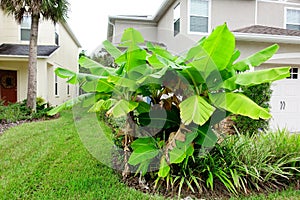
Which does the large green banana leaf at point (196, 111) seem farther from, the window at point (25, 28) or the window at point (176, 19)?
the window at point (25, 28)

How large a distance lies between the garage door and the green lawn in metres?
6.26

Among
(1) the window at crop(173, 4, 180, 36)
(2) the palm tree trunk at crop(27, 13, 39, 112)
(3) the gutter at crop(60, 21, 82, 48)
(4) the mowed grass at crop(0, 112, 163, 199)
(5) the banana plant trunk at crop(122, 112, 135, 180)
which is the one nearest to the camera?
(4) the mowed grass at crop(0, 112, 163, 199)

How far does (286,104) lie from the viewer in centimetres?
1023

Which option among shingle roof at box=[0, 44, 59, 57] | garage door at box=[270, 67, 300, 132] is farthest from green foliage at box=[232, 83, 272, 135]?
shingle roof at box=[0, 44, 59, 57]

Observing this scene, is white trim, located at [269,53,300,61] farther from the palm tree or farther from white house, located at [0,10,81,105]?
the palm tree

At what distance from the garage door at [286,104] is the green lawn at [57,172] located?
247 inches

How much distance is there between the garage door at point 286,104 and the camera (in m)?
10.1

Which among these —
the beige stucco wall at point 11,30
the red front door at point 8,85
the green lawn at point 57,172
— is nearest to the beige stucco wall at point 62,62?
the beige stucco wall at point 11,30

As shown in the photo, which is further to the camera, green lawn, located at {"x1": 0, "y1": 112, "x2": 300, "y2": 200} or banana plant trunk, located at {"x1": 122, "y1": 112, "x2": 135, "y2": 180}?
banana plant trunk, located at {"x1": 122, "y1": 112, "x2": 135, "y2": 180}

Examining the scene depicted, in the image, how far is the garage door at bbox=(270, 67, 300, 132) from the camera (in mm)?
10094

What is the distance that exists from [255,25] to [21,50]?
13.1 metres

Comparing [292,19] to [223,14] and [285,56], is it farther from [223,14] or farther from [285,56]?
[223,14]

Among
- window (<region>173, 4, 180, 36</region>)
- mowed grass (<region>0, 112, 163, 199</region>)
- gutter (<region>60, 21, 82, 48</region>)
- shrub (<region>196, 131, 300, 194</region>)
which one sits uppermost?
gutter (<region>60, 21, 82, 48</region>)

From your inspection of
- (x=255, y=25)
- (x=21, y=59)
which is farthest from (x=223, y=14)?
(x=21, y=59)
